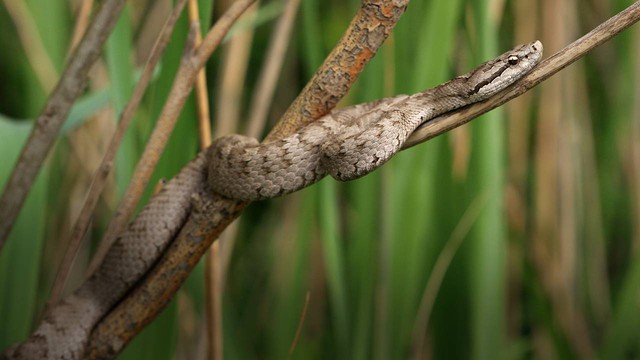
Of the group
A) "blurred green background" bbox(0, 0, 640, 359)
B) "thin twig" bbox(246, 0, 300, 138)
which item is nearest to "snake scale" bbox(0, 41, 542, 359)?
"blurred green background" bbox(0, 0, 640, 359)

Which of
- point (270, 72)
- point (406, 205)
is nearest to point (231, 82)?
point (270, 72)

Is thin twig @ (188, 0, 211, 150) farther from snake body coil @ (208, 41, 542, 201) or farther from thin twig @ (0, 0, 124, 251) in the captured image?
thin twig @ (0, 0, 124, 251)

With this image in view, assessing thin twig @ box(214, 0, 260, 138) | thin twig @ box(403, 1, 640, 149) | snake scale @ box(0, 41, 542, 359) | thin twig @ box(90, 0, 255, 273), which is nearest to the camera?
thin twig @ box(403, 1, 640, 149)

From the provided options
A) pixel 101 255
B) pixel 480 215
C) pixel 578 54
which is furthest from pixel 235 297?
pixel 578 54

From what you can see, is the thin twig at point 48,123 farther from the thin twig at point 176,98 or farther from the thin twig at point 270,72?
the thin twig at point 270,72

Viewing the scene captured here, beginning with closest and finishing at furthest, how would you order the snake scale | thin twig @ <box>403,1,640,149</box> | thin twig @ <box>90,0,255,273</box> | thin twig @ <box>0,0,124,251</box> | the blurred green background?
thin twig @ <box>403,1,640,149</box>
thin twig @ <box>0,0,124,251</box>
thin twig @ <box>90,0,255,273</box>
the snake scale
the blurred green background

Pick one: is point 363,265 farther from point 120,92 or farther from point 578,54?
point 578,54

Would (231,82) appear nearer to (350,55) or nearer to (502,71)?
(502,71)

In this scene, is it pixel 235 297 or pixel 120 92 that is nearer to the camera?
pixel 120 92
